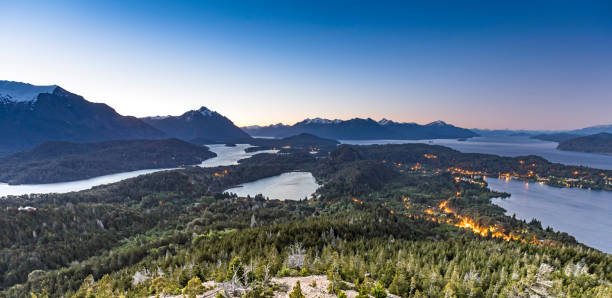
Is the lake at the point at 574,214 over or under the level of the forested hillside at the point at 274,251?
under

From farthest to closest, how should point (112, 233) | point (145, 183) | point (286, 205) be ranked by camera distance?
point (145, 183) < point (286, 205) < point (112, 233)

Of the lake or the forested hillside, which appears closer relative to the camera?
the forested hillside

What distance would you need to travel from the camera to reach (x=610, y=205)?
582 feet

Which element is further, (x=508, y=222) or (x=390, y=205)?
(x=390, y=205)

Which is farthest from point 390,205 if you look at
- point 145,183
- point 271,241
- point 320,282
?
point 145,183

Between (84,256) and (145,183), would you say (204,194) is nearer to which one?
(145,183)

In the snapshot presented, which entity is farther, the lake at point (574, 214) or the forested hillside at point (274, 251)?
the lake at point (574, 214)

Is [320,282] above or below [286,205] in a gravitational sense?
above

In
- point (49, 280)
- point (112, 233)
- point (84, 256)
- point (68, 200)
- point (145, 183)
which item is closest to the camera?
point (49, 280)

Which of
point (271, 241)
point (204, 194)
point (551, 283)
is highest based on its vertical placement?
point (551, 283)

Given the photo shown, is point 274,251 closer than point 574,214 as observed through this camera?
Yes

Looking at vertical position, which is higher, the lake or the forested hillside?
the forested hillside

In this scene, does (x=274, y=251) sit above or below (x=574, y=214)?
above

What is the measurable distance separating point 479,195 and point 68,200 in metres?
281
